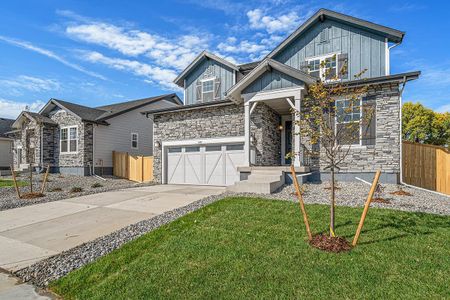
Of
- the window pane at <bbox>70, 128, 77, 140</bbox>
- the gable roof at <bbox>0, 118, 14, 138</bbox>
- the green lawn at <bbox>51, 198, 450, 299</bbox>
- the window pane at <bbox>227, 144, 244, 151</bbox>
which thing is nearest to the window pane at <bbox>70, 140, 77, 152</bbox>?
the window pane at <bbox>70, 128, 77, 140</bbox>

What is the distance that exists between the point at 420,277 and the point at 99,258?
4659 mm

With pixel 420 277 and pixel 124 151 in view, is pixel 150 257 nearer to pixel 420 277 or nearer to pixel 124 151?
pixel 420 277

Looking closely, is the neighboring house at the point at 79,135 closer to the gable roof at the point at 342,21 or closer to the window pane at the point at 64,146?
the window pane at the point at 64,146

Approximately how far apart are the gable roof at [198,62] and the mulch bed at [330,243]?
11524 millimetres

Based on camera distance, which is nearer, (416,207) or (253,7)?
(416,207)

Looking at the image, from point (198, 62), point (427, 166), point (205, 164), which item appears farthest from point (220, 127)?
point (427, 166)

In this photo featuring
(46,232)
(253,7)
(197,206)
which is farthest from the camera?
(253,7)

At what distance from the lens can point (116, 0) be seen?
890 centimetres

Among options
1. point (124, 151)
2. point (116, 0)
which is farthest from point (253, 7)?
point (124, 151)

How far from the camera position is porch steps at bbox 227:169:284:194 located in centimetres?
848

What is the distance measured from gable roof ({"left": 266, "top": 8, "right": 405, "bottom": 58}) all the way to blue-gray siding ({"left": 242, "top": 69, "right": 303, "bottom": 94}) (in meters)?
2.73

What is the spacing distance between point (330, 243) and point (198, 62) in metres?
13.2

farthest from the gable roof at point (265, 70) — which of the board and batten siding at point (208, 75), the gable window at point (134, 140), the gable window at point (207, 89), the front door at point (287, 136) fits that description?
the gable window at point (134, 140)

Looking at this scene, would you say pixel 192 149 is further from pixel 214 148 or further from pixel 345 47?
pixel 345 47
